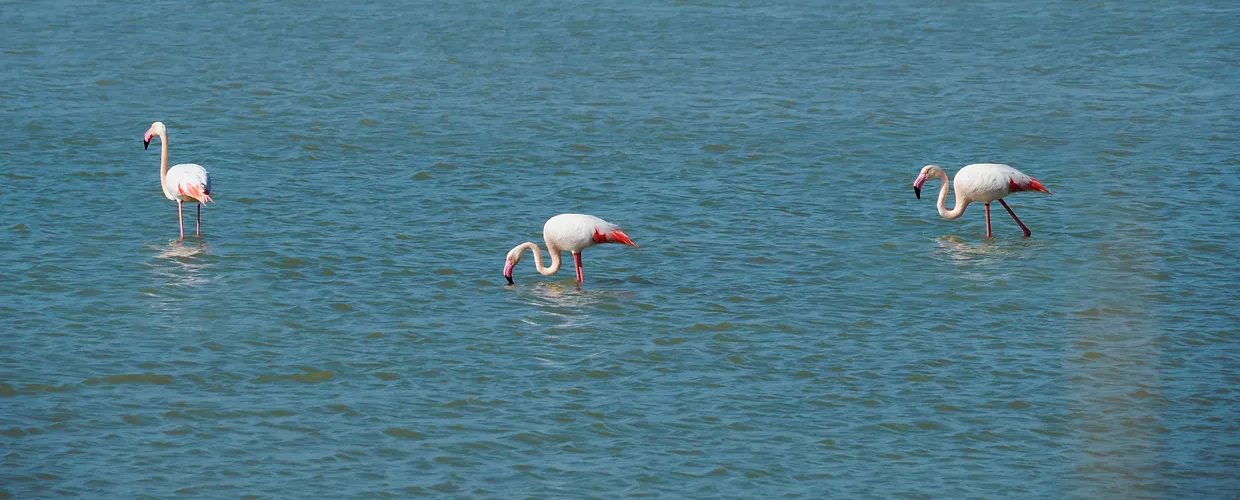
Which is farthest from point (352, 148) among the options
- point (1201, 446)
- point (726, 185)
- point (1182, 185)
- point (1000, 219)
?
point (1201, 446)

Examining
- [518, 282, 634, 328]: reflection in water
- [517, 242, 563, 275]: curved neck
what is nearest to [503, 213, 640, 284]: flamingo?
Result: [517, 242, 563, 275]: curved neck

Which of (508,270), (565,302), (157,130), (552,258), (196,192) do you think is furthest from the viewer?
(157,130)

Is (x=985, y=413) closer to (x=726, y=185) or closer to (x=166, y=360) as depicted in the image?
(x=166, y=360)

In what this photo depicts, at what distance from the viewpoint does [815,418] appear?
44.1 ft

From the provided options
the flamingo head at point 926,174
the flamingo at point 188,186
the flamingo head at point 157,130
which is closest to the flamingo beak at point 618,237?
the flamingo head at point 926,174

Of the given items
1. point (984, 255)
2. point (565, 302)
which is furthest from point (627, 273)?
point (984, 255)

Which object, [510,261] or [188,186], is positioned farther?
[188,186]

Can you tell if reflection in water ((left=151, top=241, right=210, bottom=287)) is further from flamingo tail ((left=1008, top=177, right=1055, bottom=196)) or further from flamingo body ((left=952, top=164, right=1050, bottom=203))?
flamingo tail ((left=1008, top=177, right=1055, bottom=196))

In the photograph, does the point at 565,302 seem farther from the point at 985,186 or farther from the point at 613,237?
the point at 985,186

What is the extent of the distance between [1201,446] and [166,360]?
348 inches

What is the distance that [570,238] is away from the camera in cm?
1759

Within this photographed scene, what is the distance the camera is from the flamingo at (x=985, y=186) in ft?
65.4

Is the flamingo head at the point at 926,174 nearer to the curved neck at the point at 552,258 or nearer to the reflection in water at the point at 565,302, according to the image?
the reflection in water at the point at 565,302

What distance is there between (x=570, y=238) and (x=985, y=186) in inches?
215
